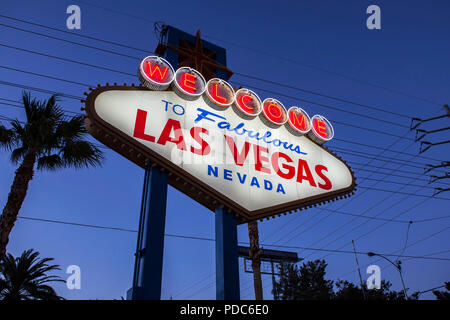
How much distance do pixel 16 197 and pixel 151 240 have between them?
5.39 meters

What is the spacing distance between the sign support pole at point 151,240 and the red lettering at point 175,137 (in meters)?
0.94

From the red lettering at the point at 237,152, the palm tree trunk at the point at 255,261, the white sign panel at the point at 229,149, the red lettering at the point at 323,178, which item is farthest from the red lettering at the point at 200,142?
the palm tree trunk at the point at 255,261

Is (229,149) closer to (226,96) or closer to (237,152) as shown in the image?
(237,152)

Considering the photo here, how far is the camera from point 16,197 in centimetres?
1129

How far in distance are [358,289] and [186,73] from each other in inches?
1855

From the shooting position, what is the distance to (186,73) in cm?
1264

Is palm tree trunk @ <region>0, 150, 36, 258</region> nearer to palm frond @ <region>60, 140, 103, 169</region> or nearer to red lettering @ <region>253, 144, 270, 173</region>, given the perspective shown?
palm frond @ <region>60, 140, 103, 169</region>

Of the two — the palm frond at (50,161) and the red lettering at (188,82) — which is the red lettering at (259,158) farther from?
the palm frond at (50,161)

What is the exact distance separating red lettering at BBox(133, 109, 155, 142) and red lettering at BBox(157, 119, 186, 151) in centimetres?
34

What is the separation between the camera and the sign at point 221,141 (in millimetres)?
10375

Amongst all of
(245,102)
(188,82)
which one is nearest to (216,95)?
(188,82)

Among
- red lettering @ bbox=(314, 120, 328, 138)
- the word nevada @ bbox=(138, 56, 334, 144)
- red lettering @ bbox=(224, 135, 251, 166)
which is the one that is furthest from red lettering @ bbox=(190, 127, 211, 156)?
red lettering @ bbox=(314, 120, 328, 138)
